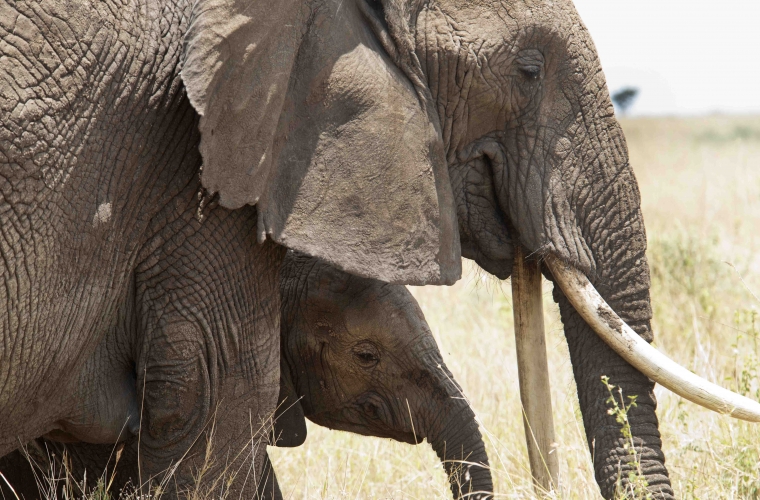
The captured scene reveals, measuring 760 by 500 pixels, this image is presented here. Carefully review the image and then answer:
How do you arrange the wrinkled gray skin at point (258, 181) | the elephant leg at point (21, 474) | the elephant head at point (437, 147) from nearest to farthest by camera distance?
the wrinkled gray skin at point (258, 181), the elephant head at point (437, 147), the elephant leg at point (21, 474)

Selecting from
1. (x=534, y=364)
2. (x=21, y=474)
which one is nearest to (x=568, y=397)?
(x=534, y=364)

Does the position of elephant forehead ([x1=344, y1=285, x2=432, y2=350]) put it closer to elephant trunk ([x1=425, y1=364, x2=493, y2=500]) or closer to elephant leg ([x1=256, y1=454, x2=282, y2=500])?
elephant trunk ([x1=425, y1=364, x2=493, y2=500])

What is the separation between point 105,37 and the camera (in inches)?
105

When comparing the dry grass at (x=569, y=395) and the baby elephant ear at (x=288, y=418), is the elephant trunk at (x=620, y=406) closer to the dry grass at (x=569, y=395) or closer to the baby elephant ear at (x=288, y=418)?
the dry grass at (x=569, y=395)

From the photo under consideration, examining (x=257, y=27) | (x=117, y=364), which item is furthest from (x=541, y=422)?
(x=257, y=27)

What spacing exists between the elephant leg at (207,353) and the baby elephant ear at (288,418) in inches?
26.9

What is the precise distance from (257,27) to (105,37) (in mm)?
395

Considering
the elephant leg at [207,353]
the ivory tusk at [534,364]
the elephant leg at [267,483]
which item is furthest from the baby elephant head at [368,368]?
the elephant leg at [207,353]

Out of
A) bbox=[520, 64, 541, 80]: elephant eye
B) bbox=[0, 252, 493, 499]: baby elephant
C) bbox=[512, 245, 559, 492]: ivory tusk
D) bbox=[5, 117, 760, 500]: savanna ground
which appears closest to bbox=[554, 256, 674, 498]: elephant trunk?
bbox=[512, 245, 559, 492]: ivory tusk

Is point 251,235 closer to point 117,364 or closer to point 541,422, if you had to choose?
point 117,364

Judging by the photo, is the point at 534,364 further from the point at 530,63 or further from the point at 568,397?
the point at 530,63

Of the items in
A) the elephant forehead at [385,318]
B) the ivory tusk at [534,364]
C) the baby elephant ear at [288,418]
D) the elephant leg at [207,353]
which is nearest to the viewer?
the elephant leg at [207,353]

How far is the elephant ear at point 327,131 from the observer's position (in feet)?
9.02

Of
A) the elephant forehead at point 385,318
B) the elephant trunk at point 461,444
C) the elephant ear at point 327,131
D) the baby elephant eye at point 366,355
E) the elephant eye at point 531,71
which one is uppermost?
the elephant eye at point 531,71
